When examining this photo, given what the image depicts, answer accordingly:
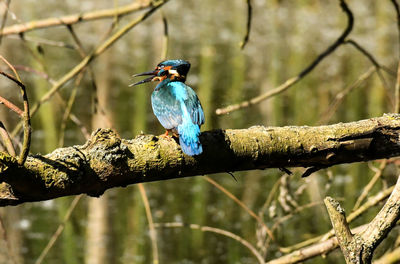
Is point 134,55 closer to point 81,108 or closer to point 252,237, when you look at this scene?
point 81,108

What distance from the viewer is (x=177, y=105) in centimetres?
234

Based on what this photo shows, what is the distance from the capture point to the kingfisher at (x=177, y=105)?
1.99 m

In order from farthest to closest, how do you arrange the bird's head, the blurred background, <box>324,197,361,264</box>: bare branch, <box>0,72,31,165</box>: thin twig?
the blurred background < the bird's head < <box>324,197,361,264</box>: bare branch < <box>0,72,31,165</box>: thin twig

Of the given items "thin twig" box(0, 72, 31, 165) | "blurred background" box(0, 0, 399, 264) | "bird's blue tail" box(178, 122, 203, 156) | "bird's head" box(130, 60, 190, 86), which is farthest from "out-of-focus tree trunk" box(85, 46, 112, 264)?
"thin twig" box(0, 72, 31, 165)

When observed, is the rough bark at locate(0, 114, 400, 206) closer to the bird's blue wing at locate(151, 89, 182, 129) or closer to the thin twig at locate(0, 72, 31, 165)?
the thin twig at locate(0, 72, 31, 165)

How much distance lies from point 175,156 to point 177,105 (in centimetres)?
57

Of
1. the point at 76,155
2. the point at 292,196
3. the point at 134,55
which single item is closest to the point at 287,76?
the point at 134,55

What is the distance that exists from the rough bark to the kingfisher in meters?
0.08

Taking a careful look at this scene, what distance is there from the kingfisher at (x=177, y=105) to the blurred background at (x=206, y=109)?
205mm

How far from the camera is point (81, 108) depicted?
7465 mm

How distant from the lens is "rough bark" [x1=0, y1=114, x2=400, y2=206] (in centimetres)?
158

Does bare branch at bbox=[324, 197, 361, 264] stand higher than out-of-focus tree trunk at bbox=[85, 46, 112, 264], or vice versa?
out-of-focus tree trunk at bbox=[85, 46, 112, 264]

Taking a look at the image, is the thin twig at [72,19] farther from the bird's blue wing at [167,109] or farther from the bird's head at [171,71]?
the bird's blue wing at [167,109]

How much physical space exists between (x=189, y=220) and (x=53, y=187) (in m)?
3.73
